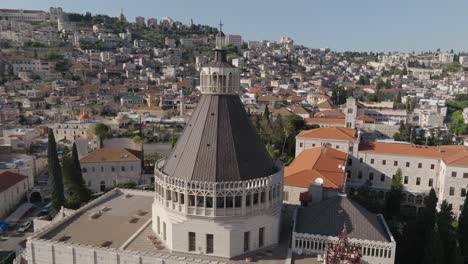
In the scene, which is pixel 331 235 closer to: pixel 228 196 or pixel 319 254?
pixel 319 254

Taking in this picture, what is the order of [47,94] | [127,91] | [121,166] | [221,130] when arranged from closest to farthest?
[221,130] → [121,166] → [47,94] → [127,91]

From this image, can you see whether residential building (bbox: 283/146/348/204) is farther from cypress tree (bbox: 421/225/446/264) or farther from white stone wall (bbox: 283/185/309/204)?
cypress tree (bbox: 421/225/446/264)

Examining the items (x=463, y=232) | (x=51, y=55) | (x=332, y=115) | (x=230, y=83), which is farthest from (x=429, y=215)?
(x=51, y=55)

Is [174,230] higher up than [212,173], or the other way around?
[212,173]

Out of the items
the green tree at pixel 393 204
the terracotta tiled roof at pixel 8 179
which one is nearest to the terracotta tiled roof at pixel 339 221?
the green tree at pixel 393 204

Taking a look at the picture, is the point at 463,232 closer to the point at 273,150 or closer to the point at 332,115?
the point at 273,150

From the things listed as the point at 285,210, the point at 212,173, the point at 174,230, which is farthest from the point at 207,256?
the point at 285,210
